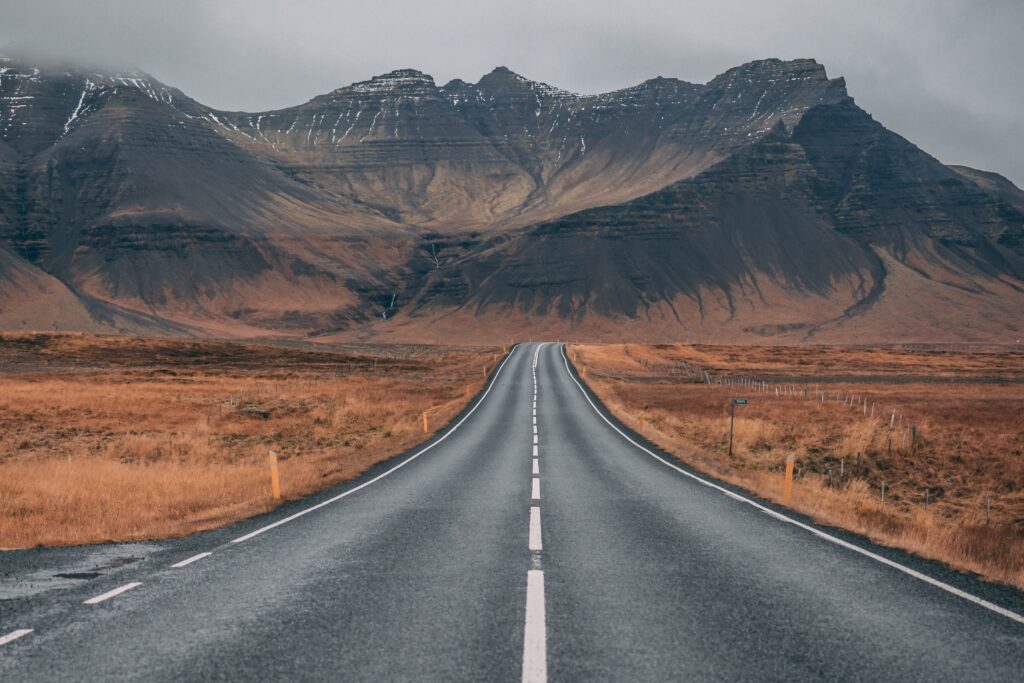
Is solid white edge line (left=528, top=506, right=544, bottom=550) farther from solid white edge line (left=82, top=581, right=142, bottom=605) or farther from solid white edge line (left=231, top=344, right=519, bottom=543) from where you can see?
solid white edge line (left=82, top=581, right=142, bottom=605)

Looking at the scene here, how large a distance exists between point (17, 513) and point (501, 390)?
34.7 m

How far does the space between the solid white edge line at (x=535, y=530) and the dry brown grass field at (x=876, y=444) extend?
4708mm

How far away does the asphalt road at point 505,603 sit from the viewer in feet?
19.1

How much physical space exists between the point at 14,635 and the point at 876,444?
27.7 m

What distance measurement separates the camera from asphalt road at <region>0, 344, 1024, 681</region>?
581 cm

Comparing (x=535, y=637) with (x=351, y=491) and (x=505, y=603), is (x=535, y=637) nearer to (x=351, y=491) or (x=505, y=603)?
(x=505, y=603)

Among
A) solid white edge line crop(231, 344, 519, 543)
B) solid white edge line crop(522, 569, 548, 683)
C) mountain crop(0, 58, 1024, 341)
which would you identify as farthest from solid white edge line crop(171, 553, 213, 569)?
mountain crop(0, 58, 1024, 341)

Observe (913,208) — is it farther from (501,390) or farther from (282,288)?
(501,390)

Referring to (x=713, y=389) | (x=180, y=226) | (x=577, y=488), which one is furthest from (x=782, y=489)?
(x=180, y=226)

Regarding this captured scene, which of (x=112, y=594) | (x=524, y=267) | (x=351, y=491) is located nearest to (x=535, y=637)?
(x=112, y=594)

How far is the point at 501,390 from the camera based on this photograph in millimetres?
46562

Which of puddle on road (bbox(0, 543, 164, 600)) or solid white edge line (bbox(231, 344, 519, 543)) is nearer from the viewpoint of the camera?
puddle on road (bbox(0, 543, 164, 600))

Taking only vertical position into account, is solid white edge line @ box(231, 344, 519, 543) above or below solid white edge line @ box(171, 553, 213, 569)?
below

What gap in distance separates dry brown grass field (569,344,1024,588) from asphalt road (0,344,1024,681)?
2.16 meters
